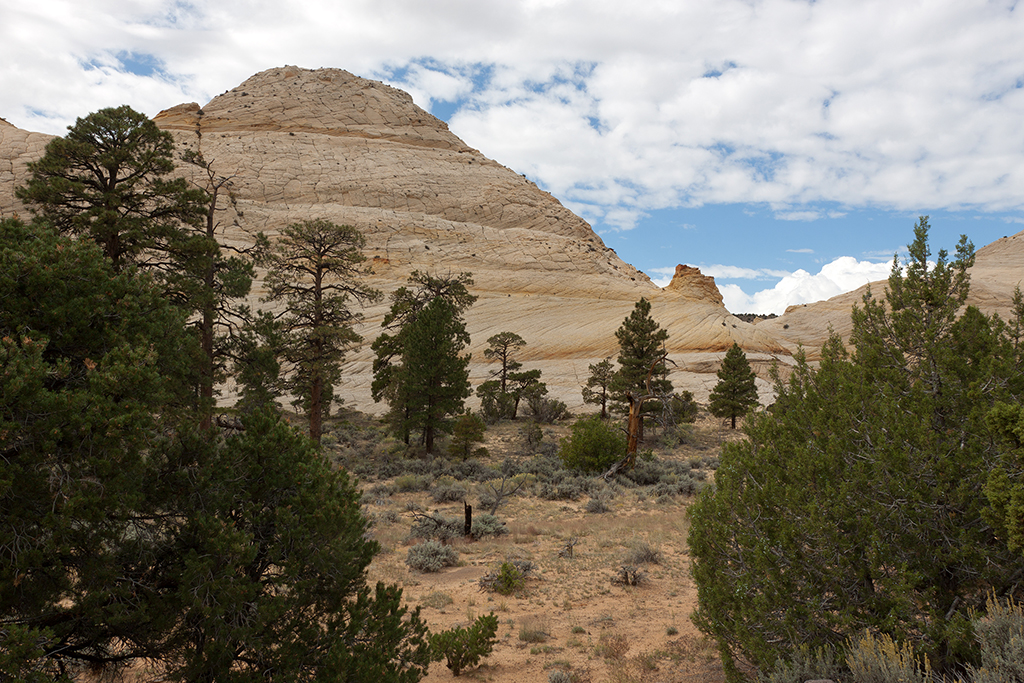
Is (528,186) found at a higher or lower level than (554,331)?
higher

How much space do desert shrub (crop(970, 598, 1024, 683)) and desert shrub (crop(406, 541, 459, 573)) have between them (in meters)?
10.3

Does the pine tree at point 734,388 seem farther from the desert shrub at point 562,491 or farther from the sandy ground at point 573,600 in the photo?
the sandy ground at point 573,600

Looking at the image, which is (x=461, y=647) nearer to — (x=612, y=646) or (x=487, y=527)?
(x=612, y=646)

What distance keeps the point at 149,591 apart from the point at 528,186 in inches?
3438

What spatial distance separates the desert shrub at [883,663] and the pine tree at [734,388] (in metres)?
31.5

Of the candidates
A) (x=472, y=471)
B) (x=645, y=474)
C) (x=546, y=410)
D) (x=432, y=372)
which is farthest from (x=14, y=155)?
(x=645, y=474)

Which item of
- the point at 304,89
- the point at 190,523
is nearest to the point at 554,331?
the point at 190,523

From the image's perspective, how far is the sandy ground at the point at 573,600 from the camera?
8.24m

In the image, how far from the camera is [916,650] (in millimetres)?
4898

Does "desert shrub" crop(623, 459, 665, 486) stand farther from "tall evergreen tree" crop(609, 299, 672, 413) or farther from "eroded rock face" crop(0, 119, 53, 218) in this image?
"eroded rock face" crop(0, 119, 53, 218)

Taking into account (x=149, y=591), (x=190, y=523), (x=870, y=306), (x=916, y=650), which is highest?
(x=870, y=306)

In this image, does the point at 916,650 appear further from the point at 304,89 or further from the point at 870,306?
the point at 304,89

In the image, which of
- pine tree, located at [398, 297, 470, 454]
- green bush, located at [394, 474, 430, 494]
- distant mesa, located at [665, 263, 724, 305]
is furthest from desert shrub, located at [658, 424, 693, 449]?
distant mesa, located at [665, 263, 724, 305]

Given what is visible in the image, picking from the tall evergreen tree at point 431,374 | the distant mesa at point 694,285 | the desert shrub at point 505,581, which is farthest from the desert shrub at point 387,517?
the distant mesa at point 694,285
